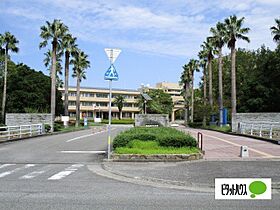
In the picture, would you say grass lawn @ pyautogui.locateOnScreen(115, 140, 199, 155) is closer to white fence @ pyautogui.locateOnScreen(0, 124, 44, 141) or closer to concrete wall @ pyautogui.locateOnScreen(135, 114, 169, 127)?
white fence @ pyautogui.locateOnScreen(0, 124, 44, 141)

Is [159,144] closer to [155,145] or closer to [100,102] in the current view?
[155,145]

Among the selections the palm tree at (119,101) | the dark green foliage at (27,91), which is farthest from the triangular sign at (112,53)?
the palm tree at (119,101)

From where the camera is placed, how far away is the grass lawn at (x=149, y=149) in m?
13.6

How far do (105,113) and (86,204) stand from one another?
4485 inches

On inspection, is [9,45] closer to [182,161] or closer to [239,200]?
[182,161]

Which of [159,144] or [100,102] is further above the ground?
[100,102]

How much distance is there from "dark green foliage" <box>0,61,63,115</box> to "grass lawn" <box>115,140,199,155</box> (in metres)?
39.4

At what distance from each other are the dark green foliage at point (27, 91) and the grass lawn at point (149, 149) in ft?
129

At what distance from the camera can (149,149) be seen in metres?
14.2

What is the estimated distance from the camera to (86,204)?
693cm

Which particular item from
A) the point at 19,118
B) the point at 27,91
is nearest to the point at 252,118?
the point at 19,118

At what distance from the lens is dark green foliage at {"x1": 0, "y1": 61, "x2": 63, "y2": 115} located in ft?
177

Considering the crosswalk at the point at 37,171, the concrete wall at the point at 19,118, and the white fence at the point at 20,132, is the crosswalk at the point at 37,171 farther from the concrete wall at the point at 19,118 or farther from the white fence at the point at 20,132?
the concrete wall at the point at 19,118

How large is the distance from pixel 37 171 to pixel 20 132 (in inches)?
600
